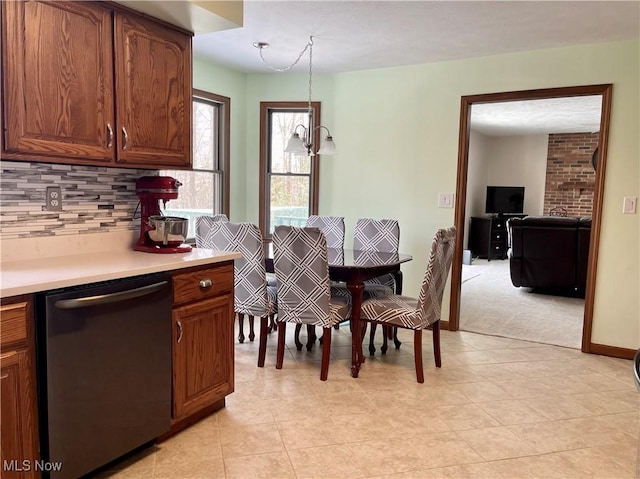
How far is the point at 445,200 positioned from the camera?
13.5 ft

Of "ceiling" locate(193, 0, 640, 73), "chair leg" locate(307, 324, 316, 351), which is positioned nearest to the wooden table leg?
"chair leg" locate(307, 324, 316, 351)

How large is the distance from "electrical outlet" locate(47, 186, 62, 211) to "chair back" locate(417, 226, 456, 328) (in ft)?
6.60

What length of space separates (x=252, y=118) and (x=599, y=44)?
301 centimetres

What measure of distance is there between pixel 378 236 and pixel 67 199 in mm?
2420

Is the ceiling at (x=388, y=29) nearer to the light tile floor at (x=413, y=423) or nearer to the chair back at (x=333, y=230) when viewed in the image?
the chair back at (x=333, y=230)

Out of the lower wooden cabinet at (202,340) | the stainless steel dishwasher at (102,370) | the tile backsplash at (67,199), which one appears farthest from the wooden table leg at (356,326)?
the tile backsplash at (67,199)

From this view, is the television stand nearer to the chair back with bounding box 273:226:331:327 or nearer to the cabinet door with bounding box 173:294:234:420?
the chair back with bounding box 273:226:331:327

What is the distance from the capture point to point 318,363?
3250 millimetres

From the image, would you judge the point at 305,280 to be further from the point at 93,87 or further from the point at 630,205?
the point at 630,205

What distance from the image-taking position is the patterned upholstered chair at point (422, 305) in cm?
288

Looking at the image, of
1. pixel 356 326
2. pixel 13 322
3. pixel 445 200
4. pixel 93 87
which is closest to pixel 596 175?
pixel 445 200

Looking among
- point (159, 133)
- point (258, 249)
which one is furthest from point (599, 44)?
point (159, 133)

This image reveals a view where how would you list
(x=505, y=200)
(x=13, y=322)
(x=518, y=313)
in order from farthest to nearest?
(x=505, y=200), (x=518, y=313), (x=13, y=322)

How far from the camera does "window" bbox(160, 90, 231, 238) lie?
4242mm
